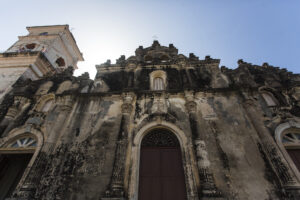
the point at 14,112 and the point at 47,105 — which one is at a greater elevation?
the point at 47,105

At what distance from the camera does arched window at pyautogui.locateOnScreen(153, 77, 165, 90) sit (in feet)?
31.0

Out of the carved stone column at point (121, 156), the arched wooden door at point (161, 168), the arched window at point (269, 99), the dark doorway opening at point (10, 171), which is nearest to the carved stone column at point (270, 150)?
the arched window at point (269, 99)

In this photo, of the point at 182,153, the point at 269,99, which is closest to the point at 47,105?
the point at 182,153

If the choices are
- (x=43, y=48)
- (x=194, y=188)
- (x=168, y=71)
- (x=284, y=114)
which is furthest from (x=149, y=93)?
(x=43, y=48)

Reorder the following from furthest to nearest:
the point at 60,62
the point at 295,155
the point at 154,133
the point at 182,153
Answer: the point at 60,62 < the point at 154,133 < the point at 295,155 < the point at 182,153

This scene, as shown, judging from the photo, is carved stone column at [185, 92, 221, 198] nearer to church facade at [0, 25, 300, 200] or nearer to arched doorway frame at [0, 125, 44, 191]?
church facade at [0, 25, 300, 200]

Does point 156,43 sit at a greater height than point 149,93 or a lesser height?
greater

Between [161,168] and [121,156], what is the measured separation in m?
1.75

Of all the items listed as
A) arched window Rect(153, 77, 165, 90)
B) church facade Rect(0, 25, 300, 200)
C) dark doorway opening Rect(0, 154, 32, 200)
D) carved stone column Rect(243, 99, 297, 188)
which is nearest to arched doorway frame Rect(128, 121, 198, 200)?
church facade Rect(0, 25, 300, 200)

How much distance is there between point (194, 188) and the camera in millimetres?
5574

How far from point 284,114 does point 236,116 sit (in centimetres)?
233

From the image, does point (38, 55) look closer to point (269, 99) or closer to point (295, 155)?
point (269, 99)

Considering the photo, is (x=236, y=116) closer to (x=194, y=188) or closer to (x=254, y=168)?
(x=254, y=168)

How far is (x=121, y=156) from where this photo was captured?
6.38 m
